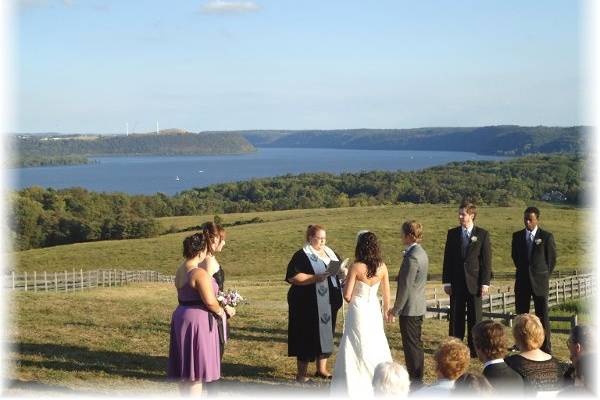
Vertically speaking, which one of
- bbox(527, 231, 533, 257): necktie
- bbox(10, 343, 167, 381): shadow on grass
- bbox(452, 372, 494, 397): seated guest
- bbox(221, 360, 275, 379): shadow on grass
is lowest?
bbox(221, 360, 275, 379): shadow on grass

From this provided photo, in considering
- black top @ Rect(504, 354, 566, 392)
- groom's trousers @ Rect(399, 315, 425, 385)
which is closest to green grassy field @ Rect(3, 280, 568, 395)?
groom's trousers @ Rect(399, 315, 425, 385)

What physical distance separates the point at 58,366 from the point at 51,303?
21.4 ft

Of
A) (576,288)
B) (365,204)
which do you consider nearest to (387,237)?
(576,288)

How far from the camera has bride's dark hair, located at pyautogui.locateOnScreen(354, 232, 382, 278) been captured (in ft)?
28.3

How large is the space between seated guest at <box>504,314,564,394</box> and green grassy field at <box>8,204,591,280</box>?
126 ft

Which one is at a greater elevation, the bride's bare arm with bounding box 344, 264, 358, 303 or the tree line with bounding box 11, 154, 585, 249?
the bride's bare arm with bounding box 344, 264, 358, 303

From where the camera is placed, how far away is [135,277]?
37.7 metres

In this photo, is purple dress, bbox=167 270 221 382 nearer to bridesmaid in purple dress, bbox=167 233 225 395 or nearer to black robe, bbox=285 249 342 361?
bridesmaid in purple dress, bbox=167 233 225 395

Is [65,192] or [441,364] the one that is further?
[65,192]

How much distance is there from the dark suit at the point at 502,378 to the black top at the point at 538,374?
247 mm

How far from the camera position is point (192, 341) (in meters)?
8.13

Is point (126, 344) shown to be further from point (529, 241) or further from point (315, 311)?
point (529, 241)

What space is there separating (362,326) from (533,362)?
8.25ft

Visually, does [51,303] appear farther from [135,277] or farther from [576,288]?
[135,277]
